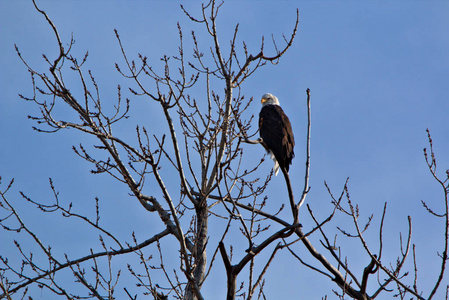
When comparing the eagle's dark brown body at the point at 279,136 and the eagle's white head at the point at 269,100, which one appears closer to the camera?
the eagle's dark brown body at the point at 279,136

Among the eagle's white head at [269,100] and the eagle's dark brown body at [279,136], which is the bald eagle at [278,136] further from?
the eagle's white head at [269,100]

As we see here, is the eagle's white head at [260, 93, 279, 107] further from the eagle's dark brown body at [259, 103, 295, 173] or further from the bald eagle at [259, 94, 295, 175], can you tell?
the eagle's dark brown body at [259, 103, 295, 173]

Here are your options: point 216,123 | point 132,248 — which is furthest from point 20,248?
point 216,123

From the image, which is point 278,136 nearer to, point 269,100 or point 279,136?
→ point 279,136

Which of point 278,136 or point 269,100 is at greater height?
point 269,100

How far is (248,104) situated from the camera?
410 cm

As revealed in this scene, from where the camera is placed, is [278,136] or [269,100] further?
[269,100]

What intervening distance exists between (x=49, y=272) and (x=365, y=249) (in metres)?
2.40

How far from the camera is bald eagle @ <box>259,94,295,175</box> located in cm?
718

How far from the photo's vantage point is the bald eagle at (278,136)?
718 centimetres

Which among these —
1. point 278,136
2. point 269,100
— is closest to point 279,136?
point 278,136

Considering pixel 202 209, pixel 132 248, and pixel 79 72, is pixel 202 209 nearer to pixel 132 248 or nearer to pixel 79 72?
pixel 132 248

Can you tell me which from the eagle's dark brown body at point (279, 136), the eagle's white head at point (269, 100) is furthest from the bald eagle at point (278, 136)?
the eagle's white head at point (269, 100)

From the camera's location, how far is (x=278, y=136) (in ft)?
24.0
